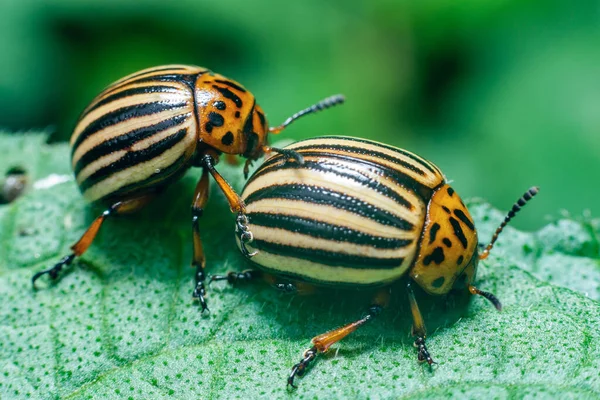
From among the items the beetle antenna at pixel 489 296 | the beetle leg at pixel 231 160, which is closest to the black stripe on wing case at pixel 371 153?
the beetle antenna at pixel 489 296

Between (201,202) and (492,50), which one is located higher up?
(492,50)

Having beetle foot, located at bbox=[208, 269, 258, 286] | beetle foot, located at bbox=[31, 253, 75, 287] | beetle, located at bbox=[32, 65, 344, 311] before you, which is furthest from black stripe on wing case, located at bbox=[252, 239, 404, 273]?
beetle foot, located at bbox=[31, 253, 75, 287]

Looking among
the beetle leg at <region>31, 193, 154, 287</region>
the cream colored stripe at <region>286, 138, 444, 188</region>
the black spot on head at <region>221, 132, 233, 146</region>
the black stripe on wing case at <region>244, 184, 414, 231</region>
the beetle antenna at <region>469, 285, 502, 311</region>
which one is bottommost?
the beetle leg at <region>31, 193, 154, 287</region>

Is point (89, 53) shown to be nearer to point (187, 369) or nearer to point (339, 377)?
point (187, 369)

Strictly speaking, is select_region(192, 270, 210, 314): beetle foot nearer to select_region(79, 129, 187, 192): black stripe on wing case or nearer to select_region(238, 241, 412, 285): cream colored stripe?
select_region(238, 241, 412, 285): cream colored stripe

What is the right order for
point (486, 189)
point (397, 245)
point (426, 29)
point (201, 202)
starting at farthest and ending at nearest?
point (426, 29)
point (486, 189)
point (201, 202)
point (397, 245)

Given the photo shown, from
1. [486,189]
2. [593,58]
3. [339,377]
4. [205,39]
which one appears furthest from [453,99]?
[339,377]

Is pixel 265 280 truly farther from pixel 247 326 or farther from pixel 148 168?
pixel 148 168
